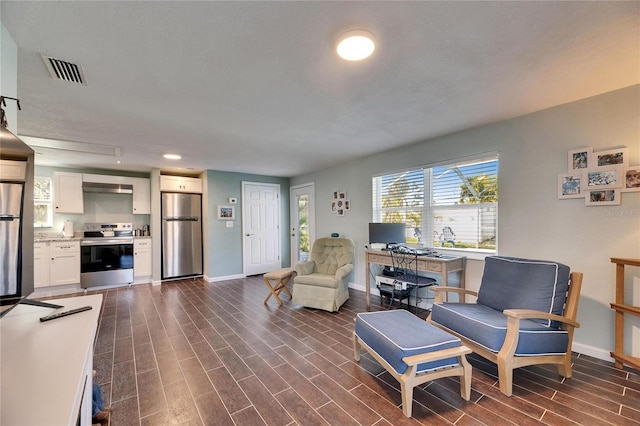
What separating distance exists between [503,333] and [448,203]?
183 centimetres

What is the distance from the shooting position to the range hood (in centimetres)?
509

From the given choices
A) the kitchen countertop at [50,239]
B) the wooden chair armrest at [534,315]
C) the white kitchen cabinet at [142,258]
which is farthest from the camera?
the white kitchen cabinet at [142,258]

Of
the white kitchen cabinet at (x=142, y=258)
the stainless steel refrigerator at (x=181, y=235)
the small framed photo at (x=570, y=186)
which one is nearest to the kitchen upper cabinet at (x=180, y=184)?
the stainless steel refrigerator at (x=181, y=235)

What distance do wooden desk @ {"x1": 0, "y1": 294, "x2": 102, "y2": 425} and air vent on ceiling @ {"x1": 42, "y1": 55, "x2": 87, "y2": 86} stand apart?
1558 millimetres

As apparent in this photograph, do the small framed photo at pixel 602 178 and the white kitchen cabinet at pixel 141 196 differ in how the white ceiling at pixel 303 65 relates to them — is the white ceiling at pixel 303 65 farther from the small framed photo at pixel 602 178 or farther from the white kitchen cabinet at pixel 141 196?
the white kitchen cabinet at pixel 141 196

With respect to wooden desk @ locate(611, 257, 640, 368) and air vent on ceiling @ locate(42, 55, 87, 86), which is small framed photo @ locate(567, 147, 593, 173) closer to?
wooden desk @ locate(611, 257, 640, 368)

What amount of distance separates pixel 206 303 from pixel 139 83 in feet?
10.4

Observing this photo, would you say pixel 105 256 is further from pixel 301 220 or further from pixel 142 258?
pixel 301 220

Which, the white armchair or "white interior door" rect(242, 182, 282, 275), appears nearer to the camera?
the white armchair

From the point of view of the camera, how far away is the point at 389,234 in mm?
3869

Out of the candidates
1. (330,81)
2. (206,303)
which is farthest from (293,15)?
(206,303)

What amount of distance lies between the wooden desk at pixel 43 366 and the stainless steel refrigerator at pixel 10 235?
213 millimetres

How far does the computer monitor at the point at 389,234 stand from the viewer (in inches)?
150

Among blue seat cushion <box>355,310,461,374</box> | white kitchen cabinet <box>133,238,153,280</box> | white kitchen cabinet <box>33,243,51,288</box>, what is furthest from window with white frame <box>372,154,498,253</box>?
white kitchen cabinet <box>33,243,51,288</box>
